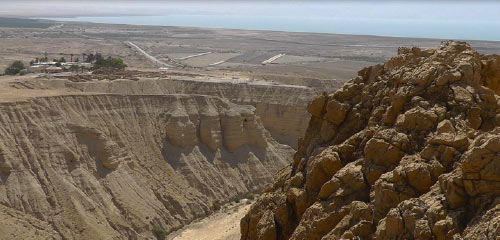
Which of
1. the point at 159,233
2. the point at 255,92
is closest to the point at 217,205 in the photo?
the point at 159,233

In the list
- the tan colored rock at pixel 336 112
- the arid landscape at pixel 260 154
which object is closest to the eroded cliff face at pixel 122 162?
the arid landscape at pixel 260 154

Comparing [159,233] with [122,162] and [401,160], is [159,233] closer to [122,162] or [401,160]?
[122,162]

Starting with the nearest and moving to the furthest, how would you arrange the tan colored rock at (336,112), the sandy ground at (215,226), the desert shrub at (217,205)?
1. the tan colored rock at (336,112)
2. the sandy ground at (215,226)
3. the desert shrub at (217,205)

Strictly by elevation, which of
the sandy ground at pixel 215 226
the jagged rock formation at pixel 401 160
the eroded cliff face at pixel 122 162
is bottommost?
the sandy ground at pixel 215 226

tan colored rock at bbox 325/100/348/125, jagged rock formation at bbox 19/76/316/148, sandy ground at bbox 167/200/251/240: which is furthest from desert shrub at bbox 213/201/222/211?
tan colored rock at bbox 325/100/348/125

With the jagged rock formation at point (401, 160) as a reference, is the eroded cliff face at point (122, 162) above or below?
below

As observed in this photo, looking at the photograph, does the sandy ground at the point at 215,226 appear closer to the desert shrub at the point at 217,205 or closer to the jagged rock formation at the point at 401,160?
the desert shrub at the point at 217,205

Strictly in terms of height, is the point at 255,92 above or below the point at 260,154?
above
